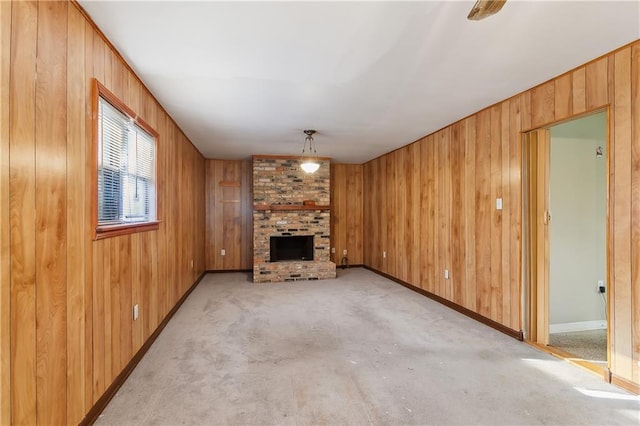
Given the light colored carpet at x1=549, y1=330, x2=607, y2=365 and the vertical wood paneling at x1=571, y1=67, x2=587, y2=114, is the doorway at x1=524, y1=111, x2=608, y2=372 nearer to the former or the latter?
the light colored carpet at x1=549, y1=330, x2=607, y2=365

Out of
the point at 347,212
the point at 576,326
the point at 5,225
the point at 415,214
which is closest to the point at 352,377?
the point at 5,225

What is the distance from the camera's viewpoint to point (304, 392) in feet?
6.94

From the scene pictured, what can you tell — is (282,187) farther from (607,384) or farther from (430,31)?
(607,384)

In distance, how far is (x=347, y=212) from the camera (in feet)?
23.3

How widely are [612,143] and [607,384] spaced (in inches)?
70.8

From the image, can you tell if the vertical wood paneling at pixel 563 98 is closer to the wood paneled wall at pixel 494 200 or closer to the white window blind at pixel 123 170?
the wood paneled wall at pixel 494 200

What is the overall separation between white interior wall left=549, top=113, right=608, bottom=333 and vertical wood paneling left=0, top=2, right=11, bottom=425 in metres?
4.41

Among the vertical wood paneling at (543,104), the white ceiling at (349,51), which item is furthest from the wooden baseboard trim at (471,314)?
the white ceiling at (349,51)

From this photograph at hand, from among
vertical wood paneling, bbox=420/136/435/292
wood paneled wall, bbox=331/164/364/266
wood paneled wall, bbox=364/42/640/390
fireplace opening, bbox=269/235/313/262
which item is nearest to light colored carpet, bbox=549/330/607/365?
wood paneled wall, bbox=364/42/640/390

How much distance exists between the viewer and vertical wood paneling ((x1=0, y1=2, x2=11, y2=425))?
1.17 meters

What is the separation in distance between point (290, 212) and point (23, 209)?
487 cm

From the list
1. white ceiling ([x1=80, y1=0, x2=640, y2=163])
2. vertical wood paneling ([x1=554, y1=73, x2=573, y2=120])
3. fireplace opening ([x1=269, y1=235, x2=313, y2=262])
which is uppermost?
white ceiling ([x1=80, y1=0, x2=640, y2=163])

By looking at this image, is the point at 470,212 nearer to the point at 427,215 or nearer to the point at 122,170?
the point at 427,215

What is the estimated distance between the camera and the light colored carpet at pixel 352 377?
6.16 ft
